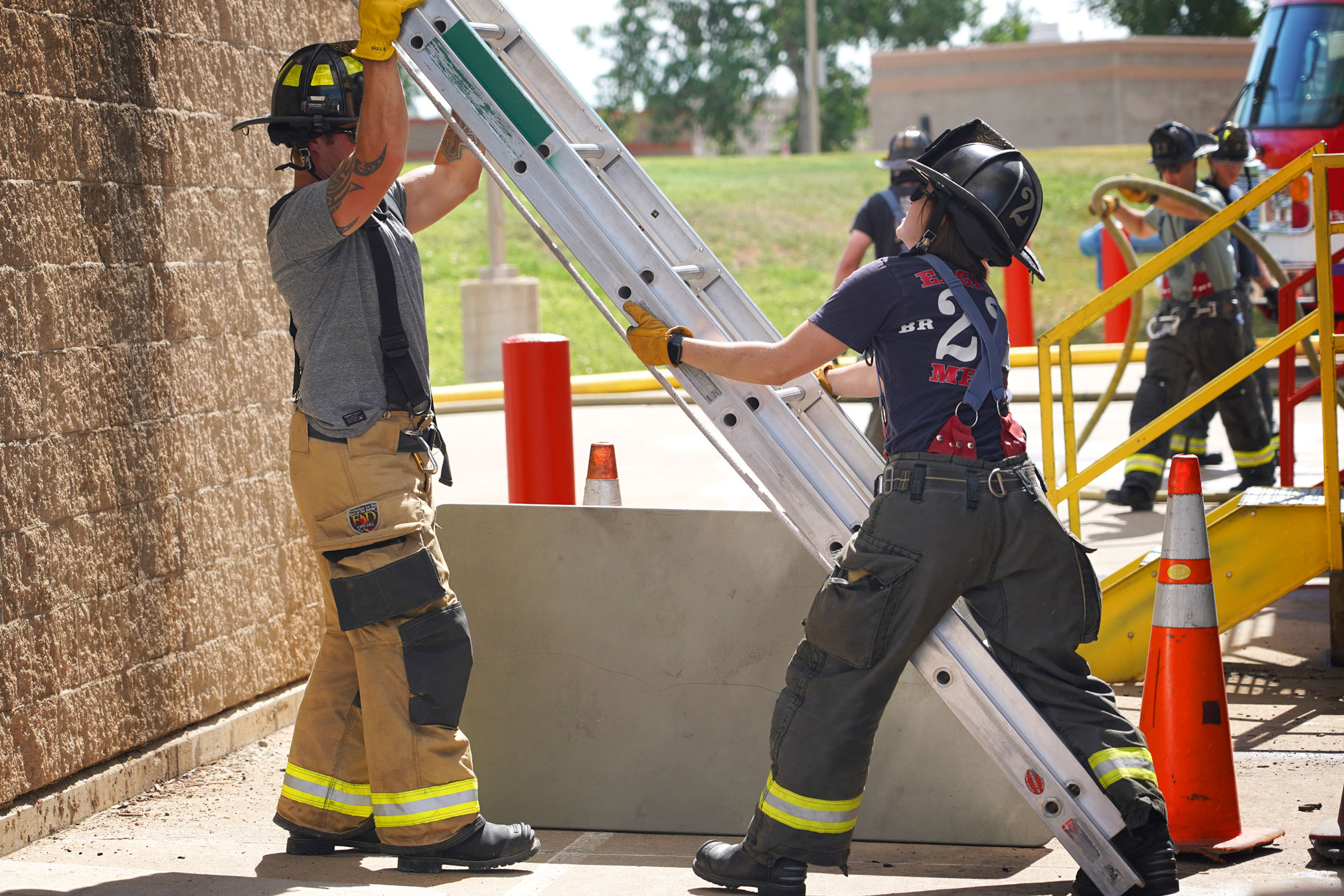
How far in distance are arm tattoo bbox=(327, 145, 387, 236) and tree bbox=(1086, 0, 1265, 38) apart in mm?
40252

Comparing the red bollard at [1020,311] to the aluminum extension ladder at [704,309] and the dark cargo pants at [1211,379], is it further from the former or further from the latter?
the aluminum extension ladder at [704,309]

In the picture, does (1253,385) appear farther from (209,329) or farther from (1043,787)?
(209,329)

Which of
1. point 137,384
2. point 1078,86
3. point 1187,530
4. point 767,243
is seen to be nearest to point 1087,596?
point 1187,530

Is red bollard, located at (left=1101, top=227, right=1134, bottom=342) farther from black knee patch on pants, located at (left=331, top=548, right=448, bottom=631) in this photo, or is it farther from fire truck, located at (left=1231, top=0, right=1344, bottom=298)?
black knee patch on pants, located at (left=331, top=548, right=448, bottom=631)

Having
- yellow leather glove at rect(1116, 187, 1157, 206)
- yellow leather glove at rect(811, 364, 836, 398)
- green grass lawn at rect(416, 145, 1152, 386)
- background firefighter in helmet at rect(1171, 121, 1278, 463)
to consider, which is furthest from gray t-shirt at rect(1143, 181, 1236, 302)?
green grass lawn at rect(416, 145, 1152, 386)

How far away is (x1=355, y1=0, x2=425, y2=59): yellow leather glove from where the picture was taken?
3291 mm

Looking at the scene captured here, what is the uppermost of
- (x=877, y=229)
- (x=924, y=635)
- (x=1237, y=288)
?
(x=877, y=229)

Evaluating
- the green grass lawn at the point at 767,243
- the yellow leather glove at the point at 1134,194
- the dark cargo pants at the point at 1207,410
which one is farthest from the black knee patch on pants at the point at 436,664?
the green grass lawn at the point at 767,243

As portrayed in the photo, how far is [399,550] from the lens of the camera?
3461 millimetres

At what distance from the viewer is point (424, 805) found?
347 centimetres

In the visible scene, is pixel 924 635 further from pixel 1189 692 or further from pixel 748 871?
pixel 1189 692

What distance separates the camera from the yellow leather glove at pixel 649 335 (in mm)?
3258

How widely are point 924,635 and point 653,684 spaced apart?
1026 mm

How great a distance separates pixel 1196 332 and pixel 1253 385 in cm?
43
